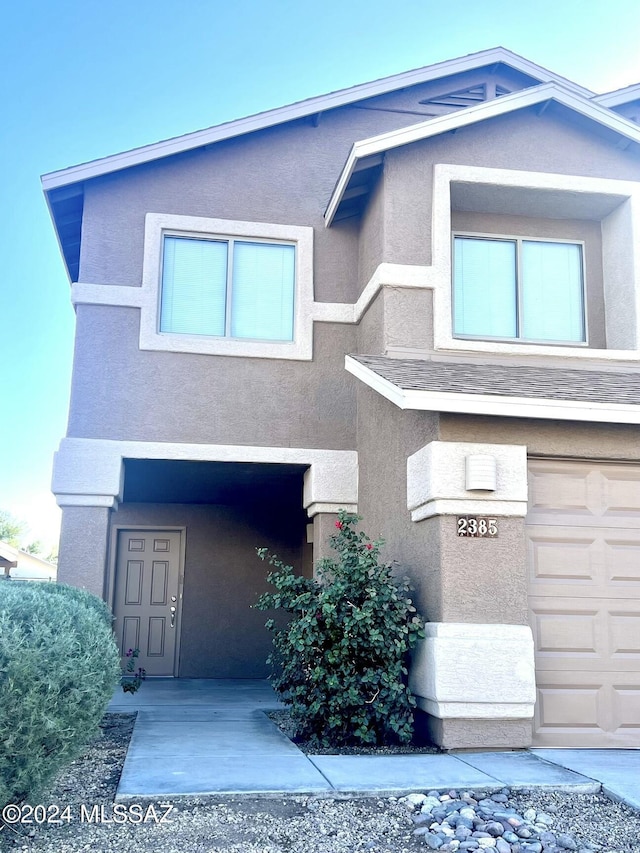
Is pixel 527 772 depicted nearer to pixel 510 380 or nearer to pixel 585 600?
pixel 585 600

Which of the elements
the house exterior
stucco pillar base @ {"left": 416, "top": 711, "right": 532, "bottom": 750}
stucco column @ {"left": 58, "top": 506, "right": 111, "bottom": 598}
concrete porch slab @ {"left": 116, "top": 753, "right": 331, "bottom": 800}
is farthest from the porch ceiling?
concrete porch slab @ {"left": 116, "top": 753, "right": 331, "bottom": 800}

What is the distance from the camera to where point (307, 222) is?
10.7m

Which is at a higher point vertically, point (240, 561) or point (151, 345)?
point (151, 345)

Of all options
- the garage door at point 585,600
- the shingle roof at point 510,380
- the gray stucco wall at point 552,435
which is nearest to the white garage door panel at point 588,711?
the garage door at point 585,600

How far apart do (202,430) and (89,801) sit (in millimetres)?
5094

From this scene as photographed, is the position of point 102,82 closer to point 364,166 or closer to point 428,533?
point 364,166

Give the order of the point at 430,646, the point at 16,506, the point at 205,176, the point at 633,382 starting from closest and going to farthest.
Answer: the point at 430,646
the point at 633,382
the point at 205,176
the point at 16,506

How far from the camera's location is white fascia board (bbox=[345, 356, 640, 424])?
6.98m

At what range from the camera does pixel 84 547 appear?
30.9 ft

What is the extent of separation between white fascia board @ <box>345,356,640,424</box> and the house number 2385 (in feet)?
2.92

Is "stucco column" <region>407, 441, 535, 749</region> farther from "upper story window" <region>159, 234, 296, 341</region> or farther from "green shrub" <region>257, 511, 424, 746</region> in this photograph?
"upper story window" <region>159, 234, 296, 341</region>

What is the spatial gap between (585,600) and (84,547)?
524cm

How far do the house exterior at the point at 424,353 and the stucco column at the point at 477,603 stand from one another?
0.02 m

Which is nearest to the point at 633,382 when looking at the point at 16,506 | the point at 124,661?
the point at 124,661
